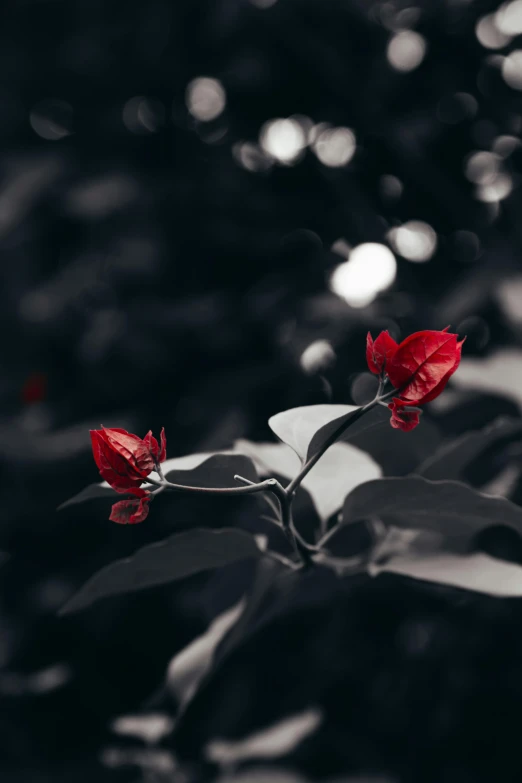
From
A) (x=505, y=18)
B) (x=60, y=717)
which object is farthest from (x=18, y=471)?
(x=505, y=18)

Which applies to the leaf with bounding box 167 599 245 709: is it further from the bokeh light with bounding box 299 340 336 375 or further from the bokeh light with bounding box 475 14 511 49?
the bokeh light with bounding box 475 14 511 49

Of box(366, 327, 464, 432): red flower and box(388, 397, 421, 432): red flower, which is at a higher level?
box(366, 327, 464, 432): red flower

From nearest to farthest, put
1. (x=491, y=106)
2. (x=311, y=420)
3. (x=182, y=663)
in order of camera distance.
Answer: (x=311, y=420)
(x=182, y=663)
(x=491, y=106)

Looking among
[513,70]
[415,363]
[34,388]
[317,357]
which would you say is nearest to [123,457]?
[415,363]

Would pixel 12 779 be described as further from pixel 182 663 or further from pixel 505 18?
pixel 505 18

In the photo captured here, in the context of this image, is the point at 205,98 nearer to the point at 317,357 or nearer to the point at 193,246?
the point at 193,246

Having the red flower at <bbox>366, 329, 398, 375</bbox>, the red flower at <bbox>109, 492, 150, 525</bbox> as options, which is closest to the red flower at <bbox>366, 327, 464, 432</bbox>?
the red flower at <bbox>366, 329, 398, 375</bbox>

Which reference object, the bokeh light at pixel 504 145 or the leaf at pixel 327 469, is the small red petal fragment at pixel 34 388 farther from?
the bokeh light at pixel 504 145
